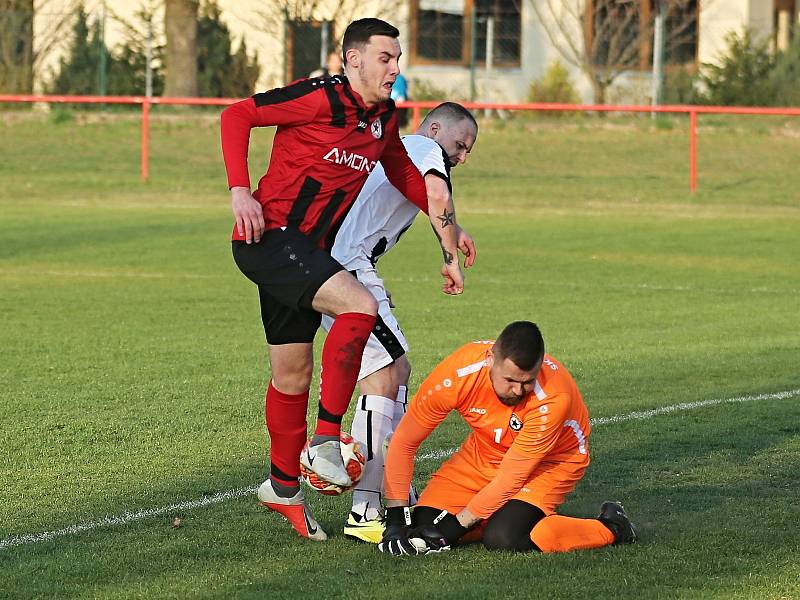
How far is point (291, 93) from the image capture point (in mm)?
5484

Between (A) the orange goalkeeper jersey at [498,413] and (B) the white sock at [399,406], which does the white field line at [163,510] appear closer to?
(B) the white sock at [399,406]

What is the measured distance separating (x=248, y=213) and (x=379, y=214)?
2.84 ft

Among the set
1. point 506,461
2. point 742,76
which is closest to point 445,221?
point 506,461

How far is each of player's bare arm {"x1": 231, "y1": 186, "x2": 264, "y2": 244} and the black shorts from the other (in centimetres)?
12

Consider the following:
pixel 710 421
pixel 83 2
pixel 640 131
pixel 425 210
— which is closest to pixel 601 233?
pixel 640 131

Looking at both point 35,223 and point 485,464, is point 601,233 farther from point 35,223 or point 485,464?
point 485,464

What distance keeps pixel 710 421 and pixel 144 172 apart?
1845 cm

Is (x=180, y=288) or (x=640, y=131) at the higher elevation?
(x=640, y=131)

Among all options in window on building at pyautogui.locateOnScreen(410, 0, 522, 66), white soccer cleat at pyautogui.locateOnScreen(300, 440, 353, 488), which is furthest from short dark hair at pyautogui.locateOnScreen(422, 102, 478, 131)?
window on building at pyautogui.locateOnScreen(410, 0, 522, 66)

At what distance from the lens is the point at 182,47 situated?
31.7m

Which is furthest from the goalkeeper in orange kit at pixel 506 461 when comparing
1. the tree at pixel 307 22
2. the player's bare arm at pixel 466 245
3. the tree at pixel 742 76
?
the tree at pixel 307 22

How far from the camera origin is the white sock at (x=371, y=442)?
570 centimetres

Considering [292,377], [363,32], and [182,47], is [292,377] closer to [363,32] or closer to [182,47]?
[363,32]

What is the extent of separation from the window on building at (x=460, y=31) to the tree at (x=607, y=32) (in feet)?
3.54
